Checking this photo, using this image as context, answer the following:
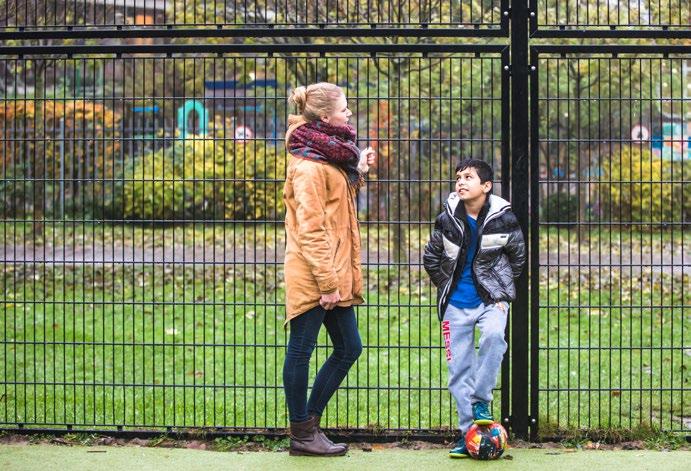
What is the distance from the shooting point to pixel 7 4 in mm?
6031

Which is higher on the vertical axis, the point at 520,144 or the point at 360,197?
the point at 520,144

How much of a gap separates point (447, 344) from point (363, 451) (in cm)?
76

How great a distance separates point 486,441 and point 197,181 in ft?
6.91

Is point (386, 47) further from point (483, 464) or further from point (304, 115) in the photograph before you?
point (483, 464)

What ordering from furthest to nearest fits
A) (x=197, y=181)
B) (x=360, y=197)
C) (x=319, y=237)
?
(x=360, y=197), (x=197, y=181), (x=319, y=237)

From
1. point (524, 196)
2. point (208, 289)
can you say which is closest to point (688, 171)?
→ point (208, 289)

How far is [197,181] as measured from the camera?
5.68 metres

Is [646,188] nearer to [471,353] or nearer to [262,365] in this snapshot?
[471,353]

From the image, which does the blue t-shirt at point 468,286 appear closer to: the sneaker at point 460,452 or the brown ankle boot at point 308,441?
the sneaker at point 460,452

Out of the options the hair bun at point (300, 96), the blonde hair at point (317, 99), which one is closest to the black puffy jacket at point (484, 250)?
the blonde hair at point (317, 99)

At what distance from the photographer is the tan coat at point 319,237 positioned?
4.88 meters

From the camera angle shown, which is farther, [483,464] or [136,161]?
[136,161]

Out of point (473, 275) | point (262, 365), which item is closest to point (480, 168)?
point (473, 275)

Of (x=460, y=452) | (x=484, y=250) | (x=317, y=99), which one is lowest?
(x=460, y=452)
